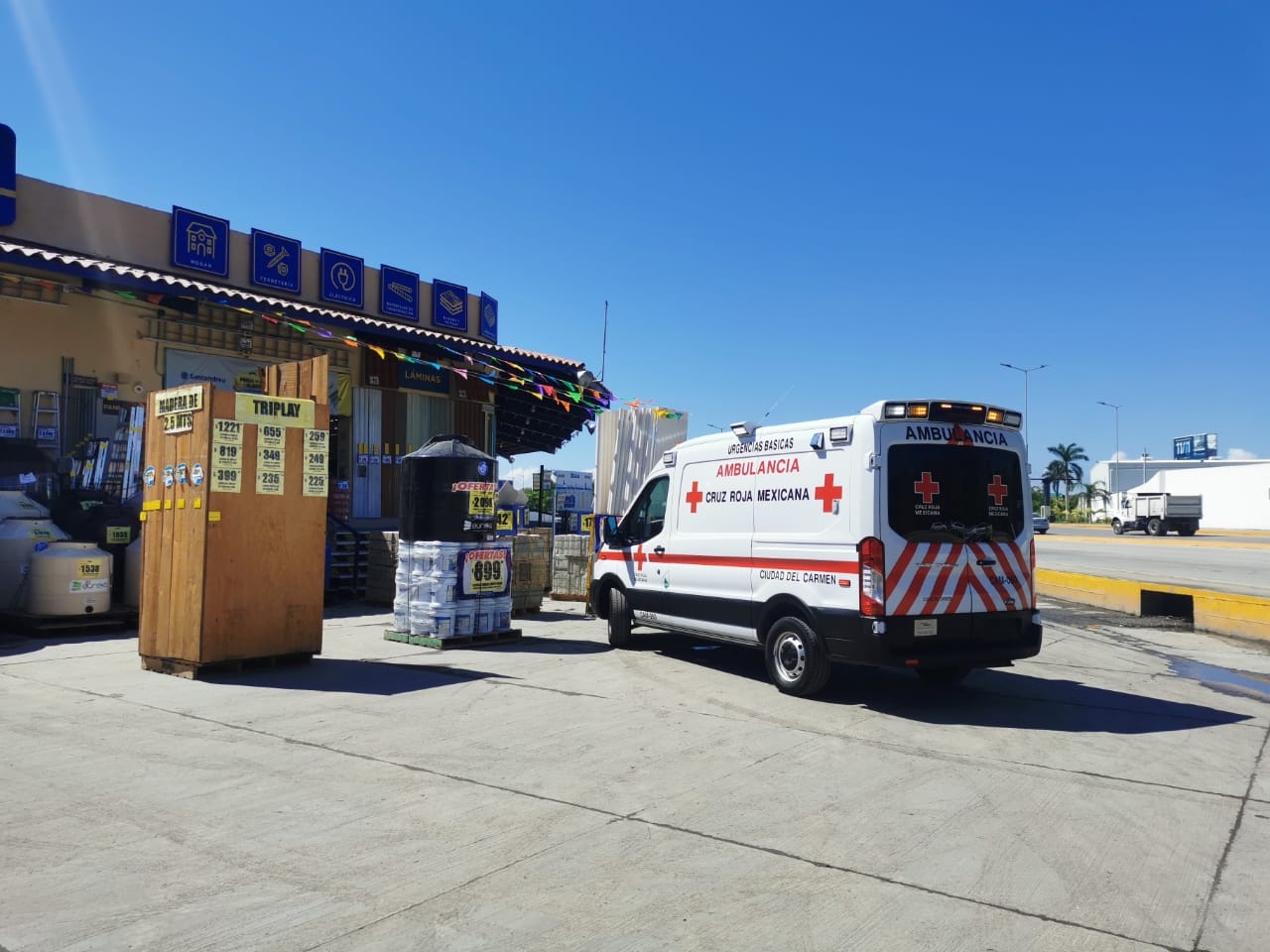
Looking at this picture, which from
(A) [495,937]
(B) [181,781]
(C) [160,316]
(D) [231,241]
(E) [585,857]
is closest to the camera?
(A) [495,937]

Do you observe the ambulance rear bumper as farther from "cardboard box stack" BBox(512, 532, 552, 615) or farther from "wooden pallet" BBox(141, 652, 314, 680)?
"cardboard box stack" BBox(512, 532, 552, 615)

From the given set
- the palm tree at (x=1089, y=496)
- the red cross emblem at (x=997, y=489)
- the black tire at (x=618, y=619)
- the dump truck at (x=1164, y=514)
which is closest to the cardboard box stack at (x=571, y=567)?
the black tire at (x=618, y=619)

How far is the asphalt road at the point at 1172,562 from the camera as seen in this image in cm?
1977

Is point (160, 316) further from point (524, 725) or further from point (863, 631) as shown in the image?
point (863, 631)

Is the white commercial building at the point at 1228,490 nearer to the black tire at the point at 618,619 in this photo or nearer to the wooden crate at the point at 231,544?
the black tire at the point at 618,619

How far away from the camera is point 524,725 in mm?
6695

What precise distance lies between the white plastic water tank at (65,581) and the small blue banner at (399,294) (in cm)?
926

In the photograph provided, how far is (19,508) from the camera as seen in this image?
11.3 metres

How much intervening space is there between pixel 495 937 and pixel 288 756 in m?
2.89

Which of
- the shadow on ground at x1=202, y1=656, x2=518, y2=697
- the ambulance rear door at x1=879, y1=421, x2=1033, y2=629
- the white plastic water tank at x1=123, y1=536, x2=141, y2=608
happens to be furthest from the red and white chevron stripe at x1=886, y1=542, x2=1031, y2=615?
the white plastic water tank at x1=123, y1=536, x2=141, y2=608

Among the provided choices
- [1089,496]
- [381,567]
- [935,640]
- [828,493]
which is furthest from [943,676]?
[1089,496]

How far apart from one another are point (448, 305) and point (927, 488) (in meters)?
15.0

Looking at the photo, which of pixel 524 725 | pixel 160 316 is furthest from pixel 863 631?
pixel 160 316

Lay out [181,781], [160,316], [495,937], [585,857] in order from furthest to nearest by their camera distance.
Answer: [160,316]
[181,781]
[585,857]
[495,937]
